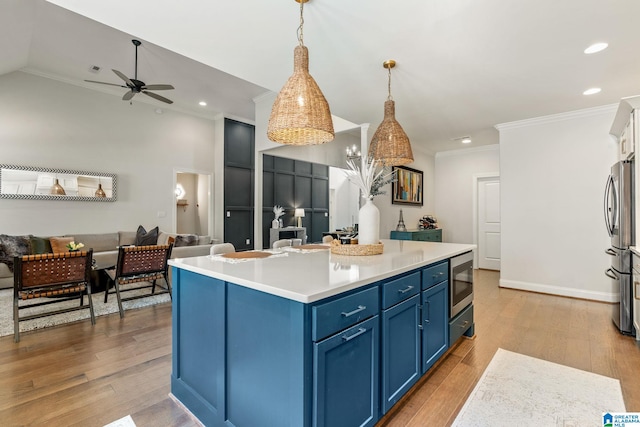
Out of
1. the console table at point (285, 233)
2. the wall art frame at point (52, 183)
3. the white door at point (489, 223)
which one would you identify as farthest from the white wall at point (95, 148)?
the white door at point (489, 223)

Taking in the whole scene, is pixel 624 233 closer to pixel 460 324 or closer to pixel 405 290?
pixel 460 324

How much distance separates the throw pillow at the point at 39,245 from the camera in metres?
4.35

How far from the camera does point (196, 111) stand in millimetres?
6629

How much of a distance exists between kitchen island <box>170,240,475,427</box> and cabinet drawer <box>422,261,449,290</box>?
1 centimetres

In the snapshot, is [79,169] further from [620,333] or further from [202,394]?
[620,333]

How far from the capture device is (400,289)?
67.5 inches

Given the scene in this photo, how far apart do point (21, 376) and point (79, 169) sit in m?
4.25

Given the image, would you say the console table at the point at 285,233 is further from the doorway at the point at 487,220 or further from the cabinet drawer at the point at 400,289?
the cabinet drawer at the point at 400,289

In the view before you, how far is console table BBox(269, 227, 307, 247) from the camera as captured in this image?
7145 mm

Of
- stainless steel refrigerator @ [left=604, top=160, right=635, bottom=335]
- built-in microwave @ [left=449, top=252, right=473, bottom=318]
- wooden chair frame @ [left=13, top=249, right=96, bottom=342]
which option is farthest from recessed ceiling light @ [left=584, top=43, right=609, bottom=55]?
wooden chair frame @ [left=13, top=249, right=96, bottom=342]

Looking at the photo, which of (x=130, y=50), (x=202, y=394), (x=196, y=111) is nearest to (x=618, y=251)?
(x=202, y=394)

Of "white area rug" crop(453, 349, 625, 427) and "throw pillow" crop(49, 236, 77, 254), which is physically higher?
"throw pillow" crop(49, 236, 77, 254)

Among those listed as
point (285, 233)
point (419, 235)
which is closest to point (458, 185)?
point (419, 235)

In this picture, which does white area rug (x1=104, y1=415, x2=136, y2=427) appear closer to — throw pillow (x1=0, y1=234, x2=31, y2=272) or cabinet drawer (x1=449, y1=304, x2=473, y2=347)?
cabinet drawer (x1=449, y1=304, x2=473, y2=347)
